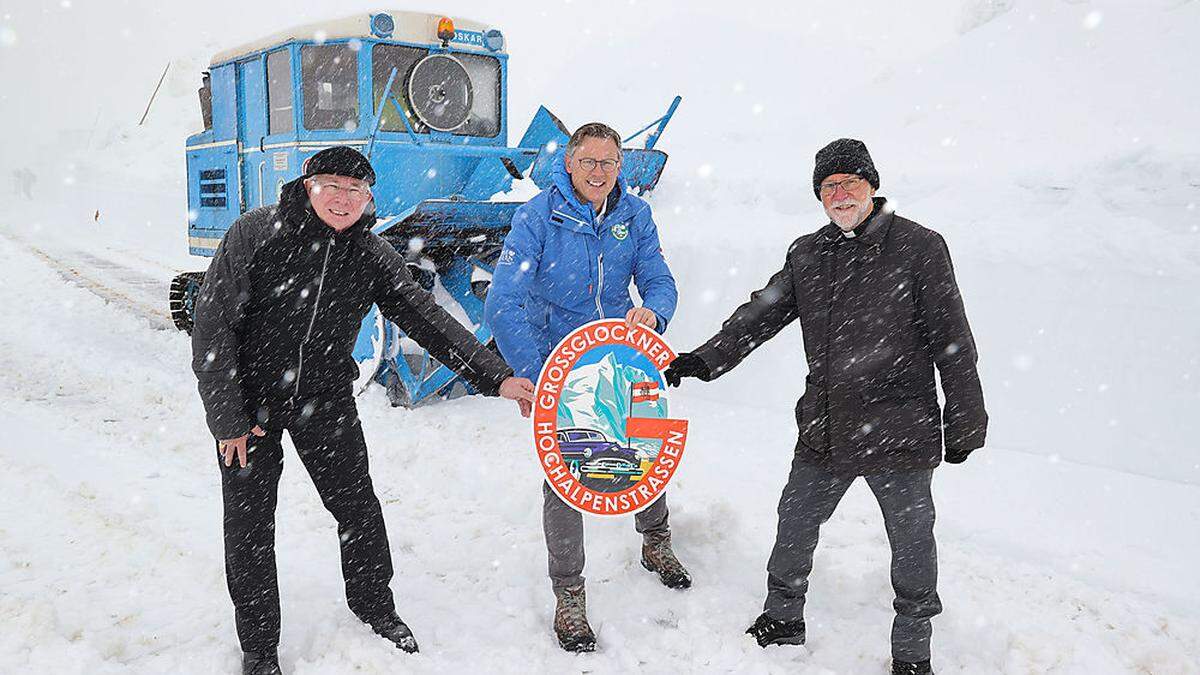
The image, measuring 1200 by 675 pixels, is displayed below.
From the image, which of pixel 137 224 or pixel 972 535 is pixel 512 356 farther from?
pixel 137 224

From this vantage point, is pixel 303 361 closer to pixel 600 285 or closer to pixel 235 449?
pixel 235 449

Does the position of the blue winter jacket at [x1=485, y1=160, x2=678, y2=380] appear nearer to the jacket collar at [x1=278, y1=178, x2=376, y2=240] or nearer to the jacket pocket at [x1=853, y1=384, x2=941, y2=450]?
the jacket collar at [x1=278, y1=178, x2=376, y2=240]

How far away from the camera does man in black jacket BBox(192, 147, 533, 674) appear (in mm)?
2695

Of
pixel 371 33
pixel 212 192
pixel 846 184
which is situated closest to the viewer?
pixel 846 184

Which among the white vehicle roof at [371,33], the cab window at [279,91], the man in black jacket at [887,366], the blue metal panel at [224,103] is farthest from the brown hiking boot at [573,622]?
the blue metal panel at [224,103]

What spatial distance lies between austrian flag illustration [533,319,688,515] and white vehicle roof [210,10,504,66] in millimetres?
4573

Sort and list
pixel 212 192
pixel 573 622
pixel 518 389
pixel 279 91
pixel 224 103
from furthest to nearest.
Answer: pixel 212 192 → pixel 224 103 → pixel 279 91 → pixel 573 622 → pixel 518 389

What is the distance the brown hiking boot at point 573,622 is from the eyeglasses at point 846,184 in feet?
6.00

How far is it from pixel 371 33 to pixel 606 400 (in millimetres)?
4656

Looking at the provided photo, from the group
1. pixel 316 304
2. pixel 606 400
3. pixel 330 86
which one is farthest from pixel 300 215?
pixel 330 86

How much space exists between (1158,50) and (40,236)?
72.2ft

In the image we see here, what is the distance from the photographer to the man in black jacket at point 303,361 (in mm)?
2695

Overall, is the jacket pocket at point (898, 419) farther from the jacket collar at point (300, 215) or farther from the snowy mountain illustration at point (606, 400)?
the jacket collar at point (300, 215)

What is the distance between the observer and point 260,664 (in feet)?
9.55
